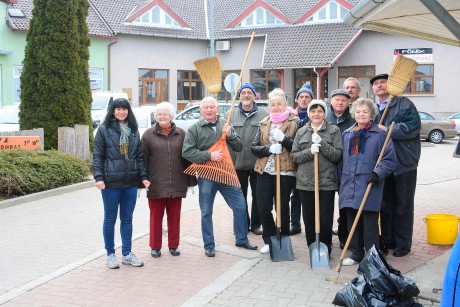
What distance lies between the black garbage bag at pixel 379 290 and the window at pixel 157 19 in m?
29.6

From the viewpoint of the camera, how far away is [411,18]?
6523 mm

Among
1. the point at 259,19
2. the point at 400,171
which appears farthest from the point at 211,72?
the point at 259,19

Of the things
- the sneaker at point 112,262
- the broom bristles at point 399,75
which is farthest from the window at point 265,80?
the sneaker at point 112,262

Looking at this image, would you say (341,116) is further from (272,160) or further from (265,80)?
(265,80)

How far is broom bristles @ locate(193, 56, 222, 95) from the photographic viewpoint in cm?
679

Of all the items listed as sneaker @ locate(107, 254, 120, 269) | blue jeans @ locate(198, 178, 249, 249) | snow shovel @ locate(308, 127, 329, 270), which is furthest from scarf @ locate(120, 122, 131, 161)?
snow shovel @ locate(308, 127, 329, 270)

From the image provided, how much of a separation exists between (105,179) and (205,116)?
4.26ft

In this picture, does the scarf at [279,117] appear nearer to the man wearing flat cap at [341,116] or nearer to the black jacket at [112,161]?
the man wearing flat cap at [341,116]

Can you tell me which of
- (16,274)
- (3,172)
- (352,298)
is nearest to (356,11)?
(352,298)

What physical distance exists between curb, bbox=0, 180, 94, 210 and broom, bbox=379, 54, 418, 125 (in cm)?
653

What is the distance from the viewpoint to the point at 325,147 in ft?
19.9

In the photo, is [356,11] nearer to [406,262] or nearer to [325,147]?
[325,147]

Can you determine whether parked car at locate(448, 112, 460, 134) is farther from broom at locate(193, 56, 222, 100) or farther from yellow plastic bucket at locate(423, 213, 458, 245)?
broom at locate(193, 56, 222, 100)

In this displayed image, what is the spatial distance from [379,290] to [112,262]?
2.88m
